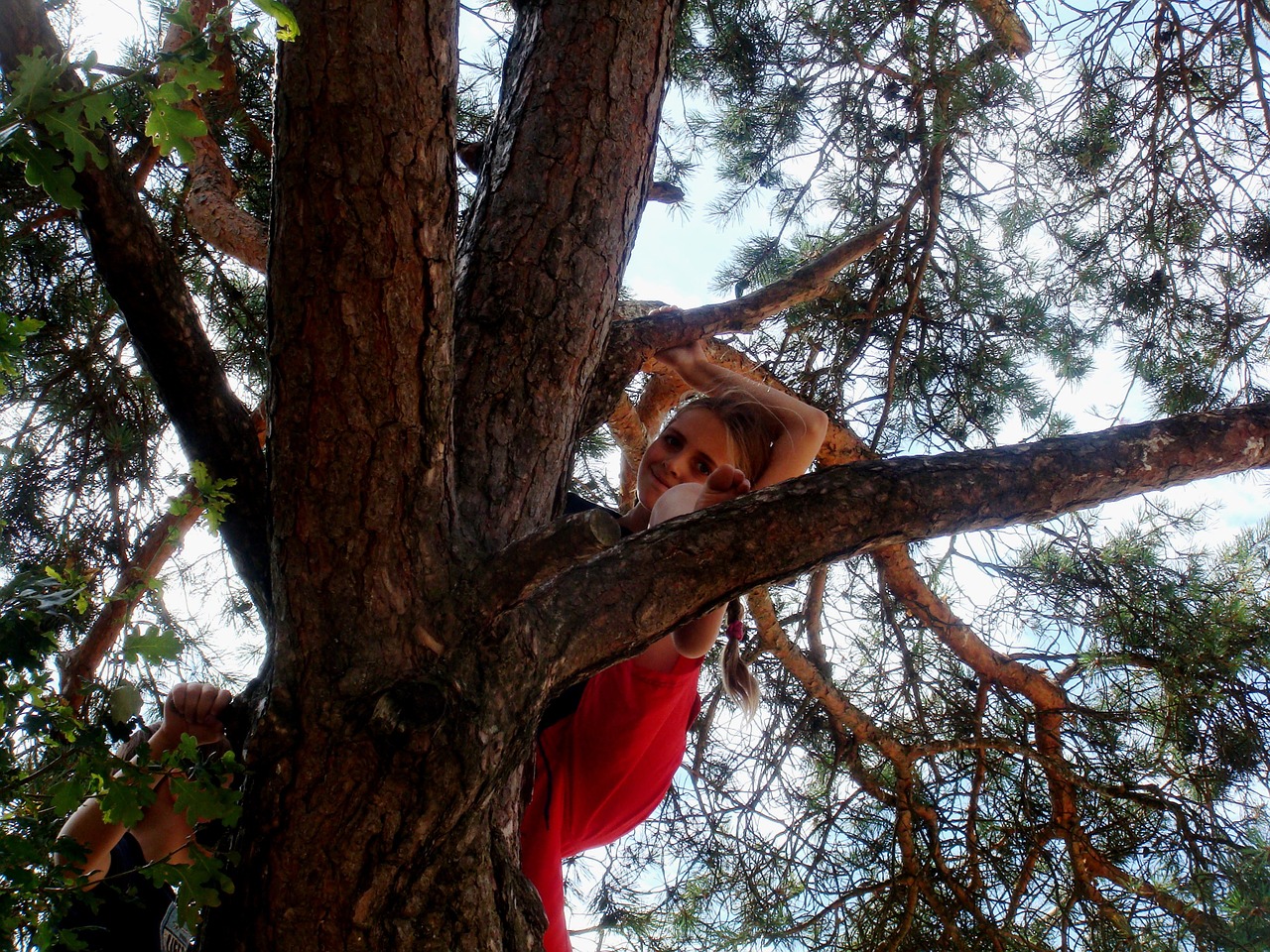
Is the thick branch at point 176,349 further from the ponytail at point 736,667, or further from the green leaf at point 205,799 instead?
the ponytail at point 736,667

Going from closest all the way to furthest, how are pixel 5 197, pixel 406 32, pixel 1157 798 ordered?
pixel 406 32 < pixel 5 197 < pixel 1157 798

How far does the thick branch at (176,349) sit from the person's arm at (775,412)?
0.91m

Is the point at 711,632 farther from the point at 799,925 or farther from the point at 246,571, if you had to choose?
the point at 799,925

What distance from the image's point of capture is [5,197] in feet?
5.73

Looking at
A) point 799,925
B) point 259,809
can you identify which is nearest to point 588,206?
point 259,809

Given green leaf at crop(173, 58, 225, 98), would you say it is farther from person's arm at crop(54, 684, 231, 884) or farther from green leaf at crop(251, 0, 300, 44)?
person's arm at crop(54, 684, 231, 884)

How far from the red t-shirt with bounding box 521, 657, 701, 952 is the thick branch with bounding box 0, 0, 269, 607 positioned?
477 mm

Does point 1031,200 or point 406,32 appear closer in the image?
point 406,32

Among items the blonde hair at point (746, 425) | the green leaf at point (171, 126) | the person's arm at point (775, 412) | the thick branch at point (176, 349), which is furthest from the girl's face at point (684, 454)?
the green leaf at point (171, 126)

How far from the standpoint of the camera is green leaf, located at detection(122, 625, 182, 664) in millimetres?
704

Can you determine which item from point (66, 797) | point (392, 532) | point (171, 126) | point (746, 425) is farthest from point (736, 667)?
point (171, 126)

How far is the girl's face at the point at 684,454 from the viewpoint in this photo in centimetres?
163

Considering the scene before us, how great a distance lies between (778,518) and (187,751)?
569mm

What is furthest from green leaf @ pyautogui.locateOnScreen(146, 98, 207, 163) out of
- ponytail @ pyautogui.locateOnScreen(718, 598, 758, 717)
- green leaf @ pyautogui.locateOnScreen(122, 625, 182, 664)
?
ponytail @ pyautogui.locateOnScreen(718, 598, 758, 717)
